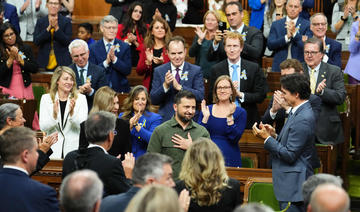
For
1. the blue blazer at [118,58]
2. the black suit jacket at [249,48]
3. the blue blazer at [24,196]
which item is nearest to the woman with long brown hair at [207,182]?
the blue blazer at [24,196]

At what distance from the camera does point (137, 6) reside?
29.3ft

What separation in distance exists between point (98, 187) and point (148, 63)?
4589mm

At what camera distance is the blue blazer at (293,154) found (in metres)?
5.23

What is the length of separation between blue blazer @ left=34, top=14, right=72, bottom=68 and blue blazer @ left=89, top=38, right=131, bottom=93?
1.15 metres

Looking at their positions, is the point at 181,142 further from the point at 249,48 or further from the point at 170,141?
the point at 249,48

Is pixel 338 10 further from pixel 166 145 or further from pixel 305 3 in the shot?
pixel 166 145

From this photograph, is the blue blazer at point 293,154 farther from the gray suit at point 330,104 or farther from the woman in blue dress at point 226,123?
the gray suit at point 330,104

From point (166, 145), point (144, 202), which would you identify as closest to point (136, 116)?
point (166, 145)

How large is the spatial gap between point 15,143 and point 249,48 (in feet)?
14.6

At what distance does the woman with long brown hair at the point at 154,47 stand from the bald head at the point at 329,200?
479 centimetres

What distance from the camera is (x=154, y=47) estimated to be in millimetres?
8055

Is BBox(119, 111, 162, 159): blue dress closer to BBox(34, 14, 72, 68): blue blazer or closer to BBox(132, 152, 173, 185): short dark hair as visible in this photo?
BBox(132, 152, 173, 185): short dark hair

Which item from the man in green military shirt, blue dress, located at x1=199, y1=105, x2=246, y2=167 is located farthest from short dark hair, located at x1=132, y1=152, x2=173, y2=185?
blue dress, located at x1=199, y1=105, x2=246, y2=167

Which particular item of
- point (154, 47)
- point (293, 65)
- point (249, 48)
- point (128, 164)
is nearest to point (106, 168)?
point (128, 164)
